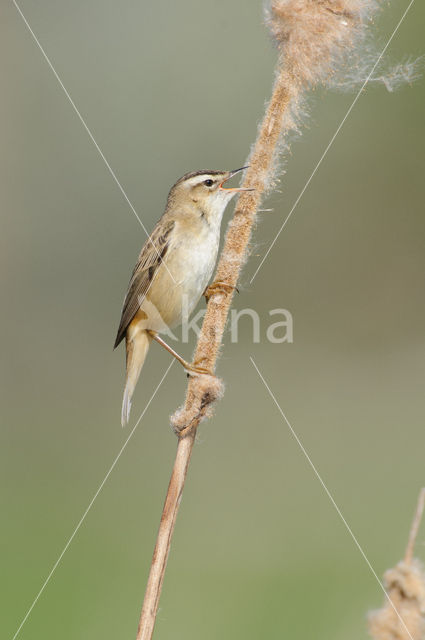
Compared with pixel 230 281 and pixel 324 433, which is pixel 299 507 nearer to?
pixel 324 433

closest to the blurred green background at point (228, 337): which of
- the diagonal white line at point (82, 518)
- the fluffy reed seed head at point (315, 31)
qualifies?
the diagonal white line at point (82, 518)

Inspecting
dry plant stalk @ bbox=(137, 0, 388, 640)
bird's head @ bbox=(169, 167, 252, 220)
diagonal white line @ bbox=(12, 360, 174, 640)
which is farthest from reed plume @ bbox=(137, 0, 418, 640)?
diagonal white line @ bbox=(12, 360, 174, 640)

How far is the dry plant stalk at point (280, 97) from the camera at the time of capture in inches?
91.0

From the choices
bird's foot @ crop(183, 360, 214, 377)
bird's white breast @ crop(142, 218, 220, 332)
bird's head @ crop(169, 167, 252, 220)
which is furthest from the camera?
bird's head @ crop(169, 167, 252, 220)

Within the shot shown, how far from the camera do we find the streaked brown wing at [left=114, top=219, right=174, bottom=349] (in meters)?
3.47

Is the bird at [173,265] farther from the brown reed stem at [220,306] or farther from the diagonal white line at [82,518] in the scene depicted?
the diagonal white line at [82,518]

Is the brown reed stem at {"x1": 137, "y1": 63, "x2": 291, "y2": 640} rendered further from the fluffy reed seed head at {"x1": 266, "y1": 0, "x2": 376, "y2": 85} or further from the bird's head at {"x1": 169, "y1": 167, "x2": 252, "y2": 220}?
the bird's head at {"x1": 169, "y1": 167, "x2": 252, "y2": 220}

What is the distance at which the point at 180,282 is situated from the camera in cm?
334

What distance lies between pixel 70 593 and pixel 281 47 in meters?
3.03

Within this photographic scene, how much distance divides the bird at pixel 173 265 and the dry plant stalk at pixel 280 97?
0.83m

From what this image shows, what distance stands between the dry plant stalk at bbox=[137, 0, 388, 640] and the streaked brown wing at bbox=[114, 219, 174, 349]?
3.19 feet

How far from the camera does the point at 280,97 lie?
237cm

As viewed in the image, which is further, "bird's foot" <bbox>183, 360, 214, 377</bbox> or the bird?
the bird

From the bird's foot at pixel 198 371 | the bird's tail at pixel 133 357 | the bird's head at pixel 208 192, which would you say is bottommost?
the bird's foot at pixel 198 371
